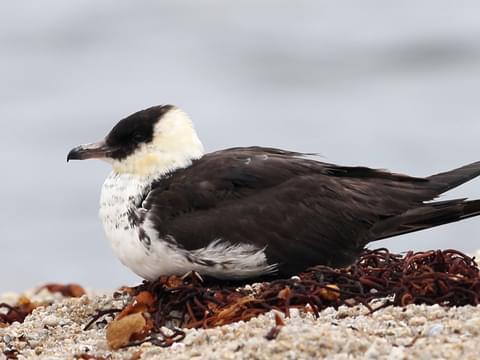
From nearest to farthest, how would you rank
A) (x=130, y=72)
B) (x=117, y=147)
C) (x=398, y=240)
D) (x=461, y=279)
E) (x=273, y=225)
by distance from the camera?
(x=461, y=279) → (x=273, y=225) → (x=117, y=147) → (x=398, y=240) → (x=130, y=72)

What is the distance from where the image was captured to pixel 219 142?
60.1 feet

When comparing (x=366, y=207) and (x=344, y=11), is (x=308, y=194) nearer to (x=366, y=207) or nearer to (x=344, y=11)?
(x=366, y=207)

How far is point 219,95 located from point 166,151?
1302 cm

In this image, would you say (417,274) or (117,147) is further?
(117,147)

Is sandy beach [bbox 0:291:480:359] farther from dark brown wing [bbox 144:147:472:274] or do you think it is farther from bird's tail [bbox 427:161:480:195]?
bird's tail [bbox 427:161:480:195]

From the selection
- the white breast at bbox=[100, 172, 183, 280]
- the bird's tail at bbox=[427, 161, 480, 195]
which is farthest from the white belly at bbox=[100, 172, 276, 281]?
the bird's tail at bbox=[427, 161, 480, 195]

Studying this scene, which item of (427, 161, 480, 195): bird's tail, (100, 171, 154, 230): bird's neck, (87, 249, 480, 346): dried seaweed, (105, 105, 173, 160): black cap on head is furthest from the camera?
(427, 161, 480, 195): bird's tail

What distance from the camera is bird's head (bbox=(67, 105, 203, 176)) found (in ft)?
28.1

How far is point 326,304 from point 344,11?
69.0 ft

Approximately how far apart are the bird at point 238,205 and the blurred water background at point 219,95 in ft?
18.9

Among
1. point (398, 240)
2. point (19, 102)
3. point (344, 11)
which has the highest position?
point (344, 11)

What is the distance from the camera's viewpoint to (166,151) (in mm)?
8617

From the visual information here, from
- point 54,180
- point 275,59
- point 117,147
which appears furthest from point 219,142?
point 117,147

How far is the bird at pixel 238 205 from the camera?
7922mm
